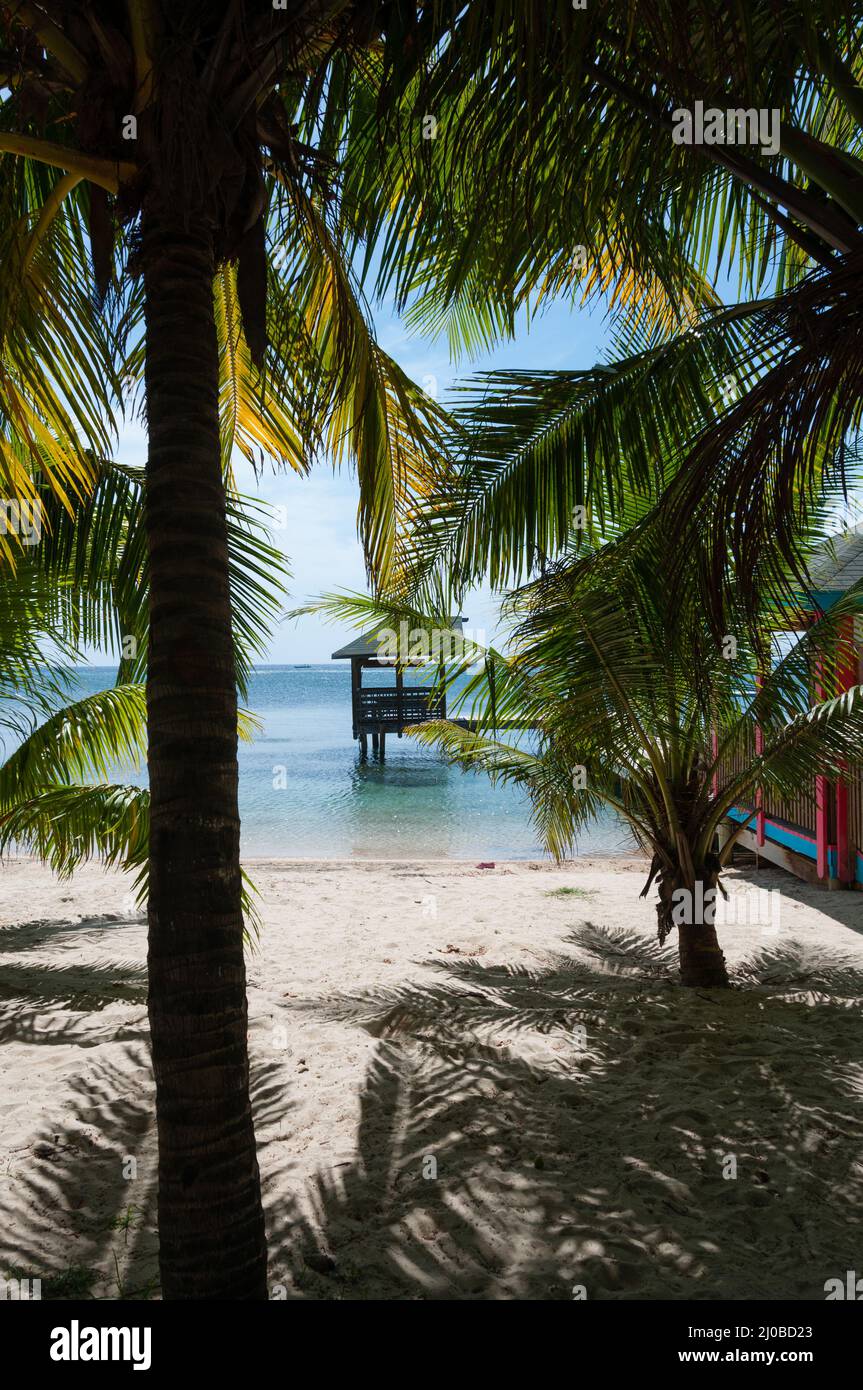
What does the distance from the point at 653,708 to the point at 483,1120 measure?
2878 millimetres

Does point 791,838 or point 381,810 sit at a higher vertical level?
point 791,838

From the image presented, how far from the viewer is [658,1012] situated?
5387 mm

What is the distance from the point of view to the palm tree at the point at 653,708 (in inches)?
213

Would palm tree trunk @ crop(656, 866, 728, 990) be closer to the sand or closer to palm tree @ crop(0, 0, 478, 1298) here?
the sand

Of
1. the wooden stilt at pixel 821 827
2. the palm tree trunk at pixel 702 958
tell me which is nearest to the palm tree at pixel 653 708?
the palm tree trunk at pixel 702 958

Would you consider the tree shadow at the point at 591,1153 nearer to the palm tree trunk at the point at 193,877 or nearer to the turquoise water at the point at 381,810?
the palm tree trunk at the point at 193,877

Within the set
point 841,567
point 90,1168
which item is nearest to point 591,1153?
point 90,1168

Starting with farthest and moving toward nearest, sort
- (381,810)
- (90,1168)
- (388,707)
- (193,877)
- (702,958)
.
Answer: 1. (388,707)
2. (381,810)
3. (702,958)
4. (90,1168)
5. (193,877)

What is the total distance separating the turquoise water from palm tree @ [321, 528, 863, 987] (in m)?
3.12

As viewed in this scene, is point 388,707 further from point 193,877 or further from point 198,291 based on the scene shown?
point 193,877

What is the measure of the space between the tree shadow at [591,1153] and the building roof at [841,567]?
193 inches

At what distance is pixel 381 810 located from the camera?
24734 mm

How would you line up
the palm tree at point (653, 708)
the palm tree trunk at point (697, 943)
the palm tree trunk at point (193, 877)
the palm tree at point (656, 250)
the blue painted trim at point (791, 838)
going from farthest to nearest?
the blue painted trim at point (791, 838) → the palm tree trunk at point (697, 943) → the palm tree at point (653, 708) → the palm tree at point (656, 250) → the palm tree trunk at point (193, 877)
